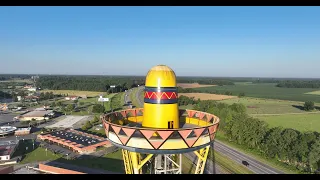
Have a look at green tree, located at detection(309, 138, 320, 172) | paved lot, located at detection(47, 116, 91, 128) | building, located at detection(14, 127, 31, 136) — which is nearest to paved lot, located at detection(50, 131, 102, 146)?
building, located at detection(14, 127, 31, 136)

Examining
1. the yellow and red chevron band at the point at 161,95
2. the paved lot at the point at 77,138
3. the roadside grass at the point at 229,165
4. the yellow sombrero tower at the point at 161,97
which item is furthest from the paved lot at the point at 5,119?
the yellow and red chevron band at the point at 161,95

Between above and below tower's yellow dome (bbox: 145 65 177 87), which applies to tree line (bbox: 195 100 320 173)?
below

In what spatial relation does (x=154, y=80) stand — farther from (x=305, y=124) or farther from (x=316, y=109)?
(x=316, y=109)

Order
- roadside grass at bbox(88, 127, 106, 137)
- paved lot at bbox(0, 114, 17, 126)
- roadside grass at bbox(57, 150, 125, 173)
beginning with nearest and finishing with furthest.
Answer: roadside grass at bbox(57, 150, 125, 173)
roadside grass at bbox(88, 127, 106, 137)
paved lot at bbox(0, 114, 17, 126)

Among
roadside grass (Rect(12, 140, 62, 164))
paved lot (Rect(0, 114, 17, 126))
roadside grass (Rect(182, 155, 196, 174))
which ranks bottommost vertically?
paved lot (Rect(0, 114, 17, 126))

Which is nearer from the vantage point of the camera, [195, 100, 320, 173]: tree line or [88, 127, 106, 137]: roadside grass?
[195, 100, 320, 173]: tree line

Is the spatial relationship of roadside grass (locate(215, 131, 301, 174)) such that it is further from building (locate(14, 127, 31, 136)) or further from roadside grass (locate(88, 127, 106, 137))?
building (locate(14, 127, 31, 136))

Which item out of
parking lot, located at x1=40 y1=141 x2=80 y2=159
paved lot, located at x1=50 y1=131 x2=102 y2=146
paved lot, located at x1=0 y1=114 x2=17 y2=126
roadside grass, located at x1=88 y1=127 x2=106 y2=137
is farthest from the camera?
paved lot, located at x1=0 y1=114 x2=17 y2=126

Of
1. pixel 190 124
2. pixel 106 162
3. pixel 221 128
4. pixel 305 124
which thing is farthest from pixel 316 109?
pixel 190 124
